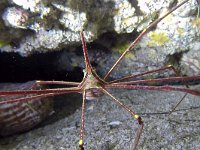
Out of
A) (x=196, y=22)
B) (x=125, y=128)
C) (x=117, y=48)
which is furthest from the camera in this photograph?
(x=117, y=48)

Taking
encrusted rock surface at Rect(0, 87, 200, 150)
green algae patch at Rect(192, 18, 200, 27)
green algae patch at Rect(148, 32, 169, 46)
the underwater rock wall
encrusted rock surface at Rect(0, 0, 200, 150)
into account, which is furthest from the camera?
green algae patch at Rect(148, 32, 169, 46)

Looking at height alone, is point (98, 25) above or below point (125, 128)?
above

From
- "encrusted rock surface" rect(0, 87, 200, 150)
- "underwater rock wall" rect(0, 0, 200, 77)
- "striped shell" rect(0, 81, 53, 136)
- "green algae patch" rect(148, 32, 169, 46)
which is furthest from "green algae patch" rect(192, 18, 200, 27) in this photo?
"striped shell" rect(0, 81, 53, 136)

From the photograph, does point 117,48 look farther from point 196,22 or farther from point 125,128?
point 125,128

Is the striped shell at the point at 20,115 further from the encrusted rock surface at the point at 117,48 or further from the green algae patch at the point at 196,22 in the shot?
the green algae patch at the point at 196,22

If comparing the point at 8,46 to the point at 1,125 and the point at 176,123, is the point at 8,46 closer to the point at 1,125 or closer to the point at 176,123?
the point at 1,125

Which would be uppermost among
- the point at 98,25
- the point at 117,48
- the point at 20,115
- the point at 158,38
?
the point at 98,25

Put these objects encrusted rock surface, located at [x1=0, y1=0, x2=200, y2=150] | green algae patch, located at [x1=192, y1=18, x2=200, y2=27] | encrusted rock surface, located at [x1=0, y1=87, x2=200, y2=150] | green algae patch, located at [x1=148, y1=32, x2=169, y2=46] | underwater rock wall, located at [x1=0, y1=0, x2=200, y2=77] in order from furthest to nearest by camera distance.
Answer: green algae patch, located at [x1=148, y1=32, x2=169, y2=46], green algae patch, located at [x1=192, y1=18, x2=200, y2=27], underwater rock wall, located at [x1=0, y1=0, x2=200, y2=77], encrusted rock surface, located at [x1=0, y1=0, x2=200, y2=150], encrusted rock surface, located at [x1=0, y1=87, x2=200, y2=150]

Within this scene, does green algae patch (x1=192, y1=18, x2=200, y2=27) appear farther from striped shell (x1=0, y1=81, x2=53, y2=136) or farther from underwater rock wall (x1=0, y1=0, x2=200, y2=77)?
striped shell (x1=0, y1=81, x2=53, y2=136)

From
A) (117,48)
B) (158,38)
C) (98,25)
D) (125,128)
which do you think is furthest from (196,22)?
(125,128)

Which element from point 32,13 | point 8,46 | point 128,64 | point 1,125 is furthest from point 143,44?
point 1,125
